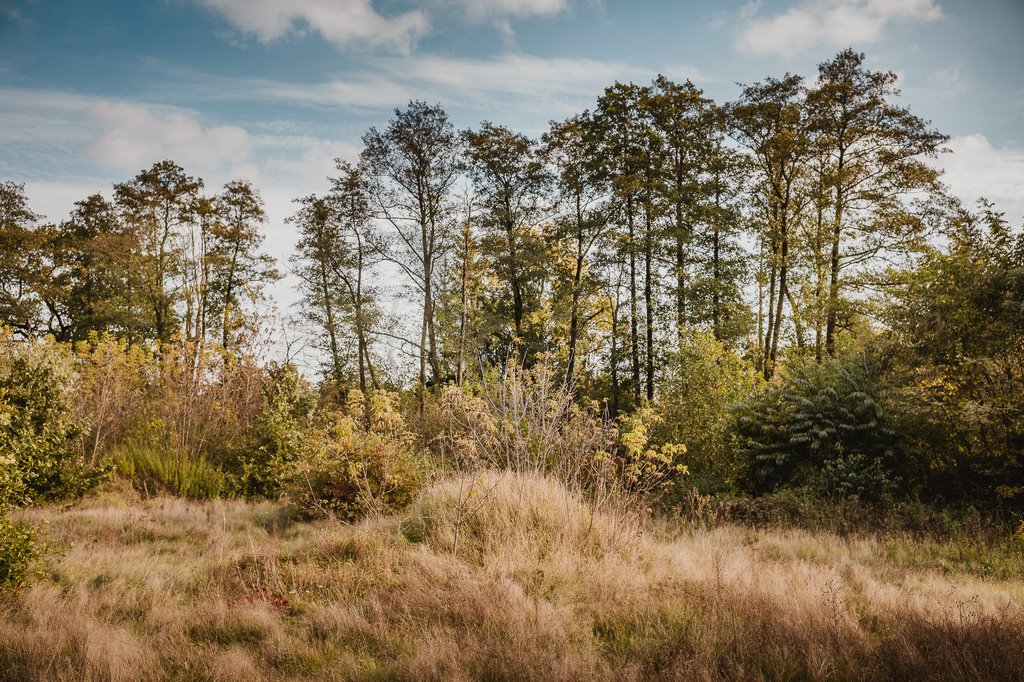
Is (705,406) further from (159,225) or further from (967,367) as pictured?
(159,225)

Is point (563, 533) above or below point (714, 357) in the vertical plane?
below

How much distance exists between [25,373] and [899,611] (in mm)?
9403

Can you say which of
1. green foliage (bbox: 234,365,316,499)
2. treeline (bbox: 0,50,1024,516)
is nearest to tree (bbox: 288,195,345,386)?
treeline (bbox: 0,50,1024,516)

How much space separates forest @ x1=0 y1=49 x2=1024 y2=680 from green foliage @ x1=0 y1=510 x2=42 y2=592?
33 millimetres

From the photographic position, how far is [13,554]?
4332mm

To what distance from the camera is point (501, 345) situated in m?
22.4

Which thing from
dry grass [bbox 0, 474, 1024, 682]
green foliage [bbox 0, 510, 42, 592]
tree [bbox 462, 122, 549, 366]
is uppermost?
tree [bbox 462, 122, 549, 366]

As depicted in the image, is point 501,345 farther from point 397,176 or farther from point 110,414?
point 110,414

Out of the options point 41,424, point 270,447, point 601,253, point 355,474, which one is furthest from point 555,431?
point 601,253

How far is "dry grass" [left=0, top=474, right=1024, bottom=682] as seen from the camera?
11.4 ft

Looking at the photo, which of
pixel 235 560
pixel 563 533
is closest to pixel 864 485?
pixel 563 533

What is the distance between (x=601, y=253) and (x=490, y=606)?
58.1 feet

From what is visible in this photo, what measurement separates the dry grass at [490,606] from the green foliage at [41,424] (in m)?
1.02

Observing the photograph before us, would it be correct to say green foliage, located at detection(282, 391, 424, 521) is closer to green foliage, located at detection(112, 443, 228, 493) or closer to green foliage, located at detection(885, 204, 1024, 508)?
green foliage, located at detection(112, 443, 228, 493)
